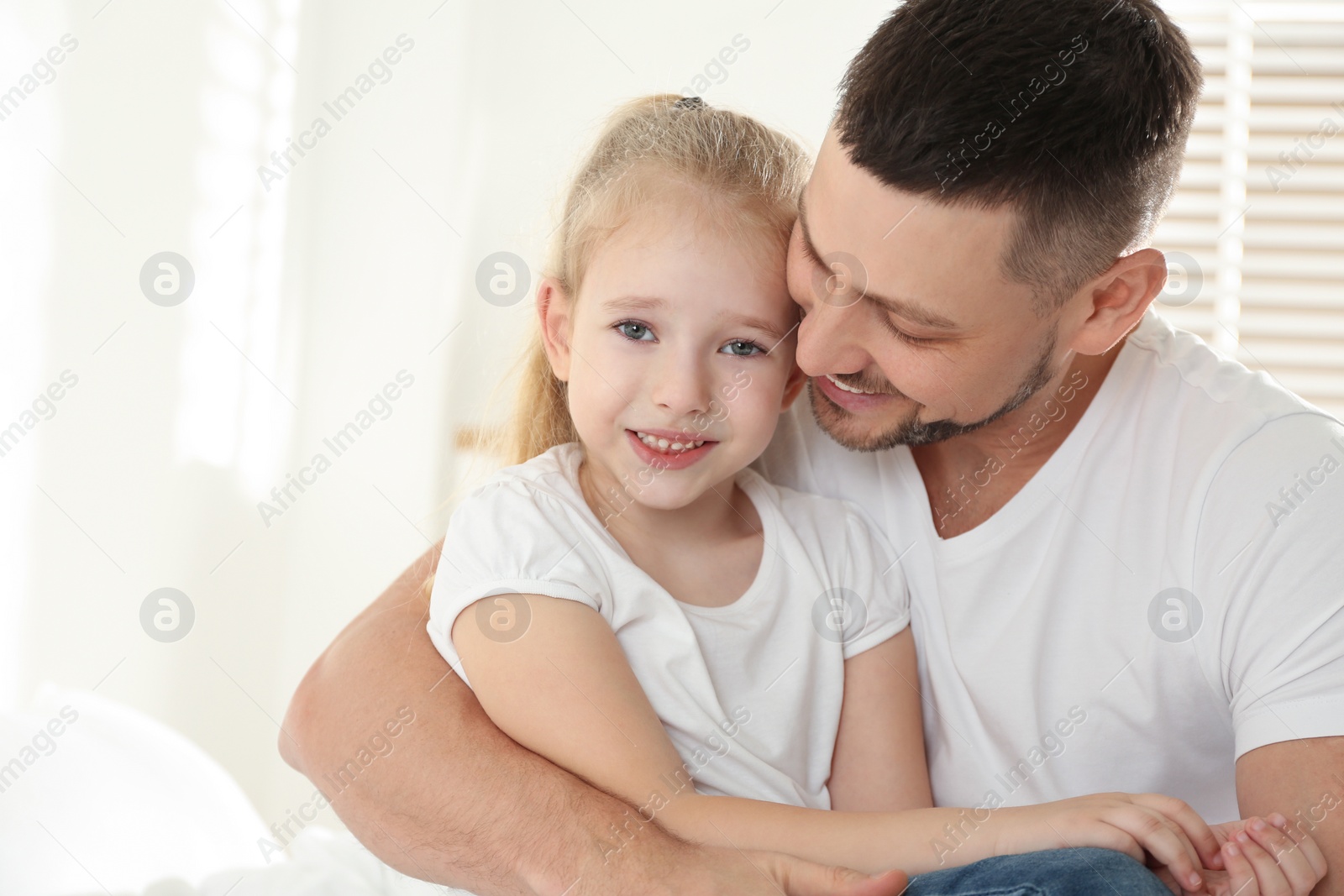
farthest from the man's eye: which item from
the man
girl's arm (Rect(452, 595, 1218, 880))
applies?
girl's arm (Rect(452, 595, 1218, 880))

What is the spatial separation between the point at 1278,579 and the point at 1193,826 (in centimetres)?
28

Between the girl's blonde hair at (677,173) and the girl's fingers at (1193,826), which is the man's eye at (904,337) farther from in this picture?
the girl's fingers at (1193,826)

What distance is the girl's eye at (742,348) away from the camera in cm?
119

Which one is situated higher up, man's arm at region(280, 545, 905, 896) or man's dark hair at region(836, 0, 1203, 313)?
man's dark hair at region(836, 0, 1203, 313)

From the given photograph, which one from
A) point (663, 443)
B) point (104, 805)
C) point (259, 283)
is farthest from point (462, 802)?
point (259, 283)

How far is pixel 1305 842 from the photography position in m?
0.92

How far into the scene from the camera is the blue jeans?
2.62ft

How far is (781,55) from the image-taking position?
2.78 m

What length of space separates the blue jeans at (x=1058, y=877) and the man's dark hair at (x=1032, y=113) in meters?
0.59

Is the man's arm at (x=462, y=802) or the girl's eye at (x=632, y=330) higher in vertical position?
the girl's eye at (x=632, y=330)

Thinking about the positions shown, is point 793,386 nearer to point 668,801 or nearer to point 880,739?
point 880,739

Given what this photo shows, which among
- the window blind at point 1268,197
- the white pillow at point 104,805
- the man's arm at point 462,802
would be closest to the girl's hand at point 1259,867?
the man's arm at point 462,802

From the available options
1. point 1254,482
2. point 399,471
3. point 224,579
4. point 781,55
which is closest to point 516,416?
point 1254,482

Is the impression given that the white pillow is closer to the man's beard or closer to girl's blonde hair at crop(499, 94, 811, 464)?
girl's blonde hair at crop(499, 94, 811, 464)
